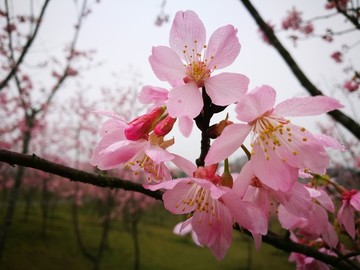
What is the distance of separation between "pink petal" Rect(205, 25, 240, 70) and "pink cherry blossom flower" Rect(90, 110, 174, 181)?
12.0 inches

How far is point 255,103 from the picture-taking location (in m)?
0.69

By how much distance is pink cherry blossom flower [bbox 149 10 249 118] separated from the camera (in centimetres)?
75

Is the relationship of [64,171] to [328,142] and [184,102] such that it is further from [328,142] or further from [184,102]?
[328,142]

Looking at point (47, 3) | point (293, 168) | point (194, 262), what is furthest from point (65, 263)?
point (293, 168)

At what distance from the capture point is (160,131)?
0.83m

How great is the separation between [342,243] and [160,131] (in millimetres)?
1713

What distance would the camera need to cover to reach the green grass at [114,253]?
10.8m

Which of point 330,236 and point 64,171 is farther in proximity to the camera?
point 330,236

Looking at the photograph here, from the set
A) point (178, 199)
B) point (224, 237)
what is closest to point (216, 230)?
point (224, 237)

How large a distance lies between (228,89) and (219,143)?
0.59 ft

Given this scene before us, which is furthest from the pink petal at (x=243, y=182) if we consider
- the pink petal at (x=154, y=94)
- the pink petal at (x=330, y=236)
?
the pink petal at (x=330, y=236)

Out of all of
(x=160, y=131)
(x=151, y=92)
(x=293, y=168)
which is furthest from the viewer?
(x=151, y=92)

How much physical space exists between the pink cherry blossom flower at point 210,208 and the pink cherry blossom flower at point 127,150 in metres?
0.09

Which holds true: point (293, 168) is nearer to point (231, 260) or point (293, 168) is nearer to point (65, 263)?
point (65, 263)
